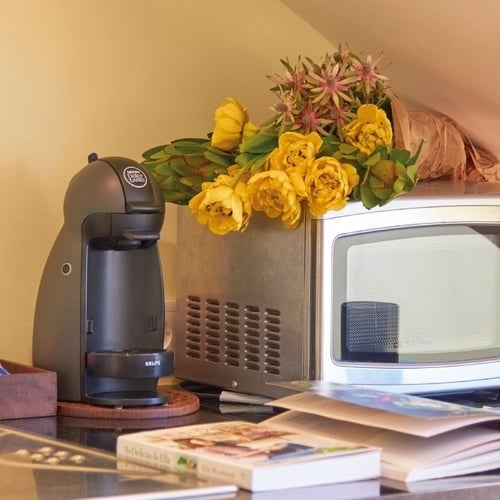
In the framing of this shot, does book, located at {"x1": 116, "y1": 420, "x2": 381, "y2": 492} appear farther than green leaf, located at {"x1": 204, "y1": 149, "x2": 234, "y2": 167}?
No

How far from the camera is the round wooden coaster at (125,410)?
136cm

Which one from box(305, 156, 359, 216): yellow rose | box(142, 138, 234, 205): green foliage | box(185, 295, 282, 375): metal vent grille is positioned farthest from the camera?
box(142, 138, 234, 205): green foliage

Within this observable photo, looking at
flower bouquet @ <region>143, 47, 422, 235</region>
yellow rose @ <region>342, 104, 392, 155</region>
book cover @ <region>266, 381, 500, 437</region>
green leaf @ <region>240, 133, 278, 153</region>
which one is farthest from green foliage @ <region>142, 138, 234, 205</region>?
book cover @ <region>266, 381, 500, 437</region>

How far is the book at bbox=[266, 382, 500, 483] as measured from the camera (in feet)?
3.50

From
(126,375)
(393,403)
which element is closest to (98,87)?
(126,375)

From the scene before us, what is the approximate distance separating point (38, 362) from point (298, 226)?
1.23 feet

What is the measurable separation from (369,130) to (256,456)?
0.50m

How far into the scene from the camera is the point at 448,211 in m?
1.45

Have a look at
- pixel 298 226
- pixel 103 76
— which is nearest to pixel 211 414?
pixel 298 226

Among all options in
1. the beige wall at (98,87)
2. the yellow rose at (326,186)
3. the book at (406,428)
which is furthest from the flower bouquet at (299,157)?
the book at (406,428)

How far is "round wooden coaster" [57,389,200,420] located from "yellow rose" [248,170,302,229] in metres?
0.26

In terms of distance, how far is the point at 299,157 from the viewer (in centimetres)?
136

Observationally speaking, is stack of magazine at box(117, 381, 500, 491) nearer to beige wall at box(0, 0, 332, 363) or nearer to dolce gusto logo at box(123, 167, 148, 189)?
dolce gusto logo at box(123, 167, 148, 189)

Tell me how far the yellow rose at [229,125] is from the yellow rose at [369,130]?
0.16m
